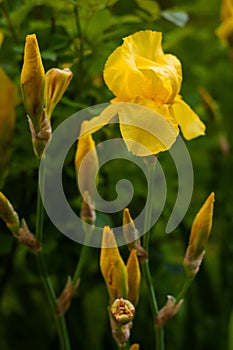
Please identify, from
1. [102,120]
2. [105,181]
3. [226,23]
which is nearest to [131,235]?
[102,120]

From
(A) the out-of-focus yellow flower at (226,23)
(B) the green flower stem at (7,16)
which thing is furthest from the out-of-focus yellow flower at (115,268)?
(A) the out-of-focus yellow flower at (226,23)

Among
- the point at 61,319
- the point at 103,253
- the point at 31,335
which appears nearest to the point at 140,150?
the point at 103,253

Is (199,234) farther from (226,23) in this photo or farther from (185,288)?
(226,23)

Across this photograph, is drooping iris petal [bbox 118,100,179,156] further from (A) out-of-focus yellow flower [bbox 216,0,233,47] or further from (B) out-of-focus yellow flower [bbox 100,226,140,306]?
(A) out-of-focus yellow flower [bbox 216,0,233,47]

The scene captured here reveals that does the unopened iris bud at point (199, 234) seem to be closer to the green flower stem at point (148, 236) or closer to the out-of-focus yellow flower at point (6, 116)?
the green flower stem at point (148, 236)

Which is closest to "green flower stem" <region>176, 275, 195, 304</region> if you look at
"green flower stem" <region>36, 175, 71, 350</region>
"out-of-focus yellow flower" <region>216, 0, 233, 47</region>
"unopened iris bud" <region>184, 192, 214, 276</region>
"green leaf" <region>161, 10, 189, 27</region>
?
"unopened iris bud" <region>184, 192, 214, 276</region>
